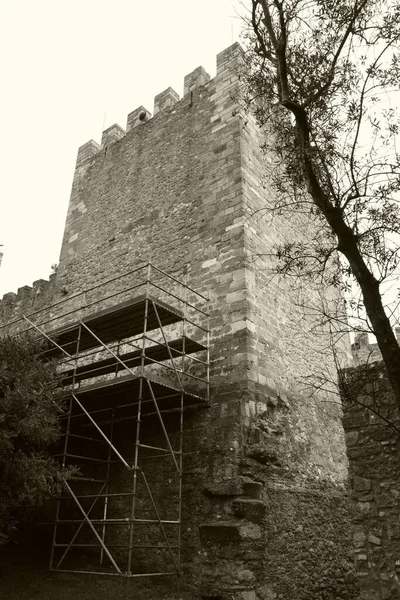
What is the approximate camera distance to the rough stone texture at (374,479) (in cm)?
445

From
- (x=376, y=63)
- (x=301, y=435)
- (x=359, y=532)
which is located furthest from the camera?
(x=301, y=435)

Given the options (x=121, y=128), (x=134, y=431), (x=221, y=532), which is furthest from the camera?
(x=121, y=128)

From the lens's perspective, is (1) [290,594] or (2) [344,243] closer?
(2) [344,243]

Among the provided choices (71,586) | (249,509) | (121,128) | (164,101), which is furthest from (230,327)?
(121,128)

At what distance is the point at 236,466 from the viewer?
659 centimetres

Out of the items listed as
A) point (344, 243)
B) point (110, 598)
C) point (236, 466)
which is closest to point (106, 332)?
point (236, 466)

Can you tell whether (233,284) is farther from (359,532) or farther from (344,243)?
(359,532)

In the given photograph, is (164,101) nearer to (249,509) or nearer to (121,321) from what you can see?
(121,321)

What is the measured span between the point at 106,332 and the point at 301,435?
340 centimetres

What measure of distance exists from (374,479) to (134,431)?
401cm

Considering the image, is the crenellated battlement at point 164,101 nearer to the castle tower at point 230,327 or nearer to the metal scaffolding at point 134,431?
the castle tower at point 230,327

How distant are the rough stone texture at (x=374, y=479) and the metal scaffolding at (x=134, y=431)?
8.17ft

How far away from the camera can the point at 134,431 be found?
7.79m

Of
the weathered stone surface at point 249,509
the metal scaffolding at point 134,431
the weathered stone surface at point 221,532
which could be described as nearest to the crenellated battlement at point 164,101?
the metal scaffolding at point 134,431
